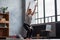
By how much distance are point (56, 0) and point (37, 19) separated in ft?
6.69

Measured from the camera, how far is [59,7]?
745cm

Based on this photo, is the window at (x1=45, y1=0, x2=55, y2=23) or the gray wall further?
the gray wall

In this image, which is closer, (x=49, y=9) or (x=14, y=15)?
(x=49, y=9)

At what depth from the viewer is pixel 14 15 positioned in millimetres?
9195

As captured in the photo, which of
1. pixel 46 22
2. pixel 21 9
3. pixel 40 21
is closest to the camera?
Result: pixel 46 22

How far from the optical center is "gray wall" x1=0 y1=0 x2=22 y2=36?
909 cm

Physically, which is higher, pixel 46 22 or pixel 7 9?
pixel 7 9

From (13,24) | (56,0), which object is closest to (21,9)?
(13,24)

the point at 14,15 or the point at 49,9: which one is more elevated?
the point at 49,9

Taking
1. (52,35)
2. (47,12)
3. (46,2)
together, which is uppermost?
(46,2)

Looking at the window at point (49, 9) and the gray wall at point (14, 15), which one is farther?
the gray wall at point (14, 15)

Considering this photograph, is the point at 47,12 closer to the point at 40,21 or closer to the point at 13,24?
the point at 40,21

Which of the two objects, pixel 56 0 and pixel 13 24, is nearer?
pixel 56 0

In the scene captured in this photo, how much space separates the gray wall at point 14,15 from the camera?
9086mm
